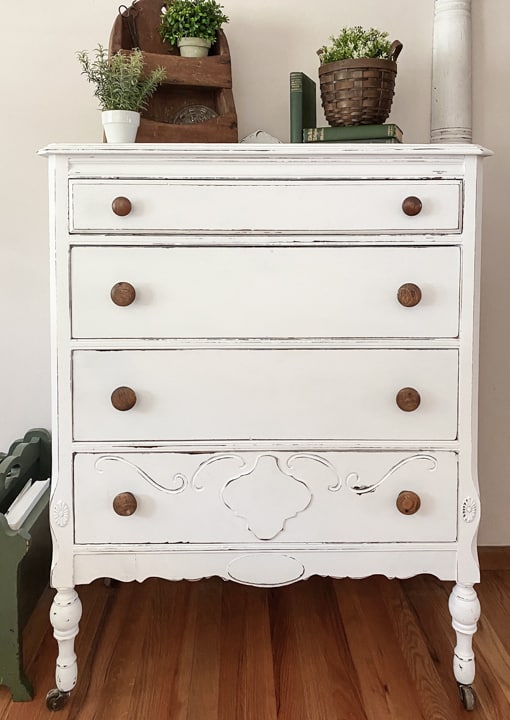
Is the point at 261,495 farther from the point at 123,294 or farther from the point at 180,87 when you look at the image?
the point at 180,87

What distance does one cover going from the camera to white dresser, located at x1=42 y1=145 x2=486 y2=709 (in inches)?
55.0

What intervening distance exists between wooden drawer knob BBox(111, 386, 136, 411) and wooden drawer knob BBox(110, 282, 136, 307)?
164 millimetres

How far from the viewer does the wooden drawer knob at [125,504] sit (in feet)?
4.69

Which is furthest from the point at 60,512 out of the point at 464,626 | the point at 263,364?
the point at 464,626

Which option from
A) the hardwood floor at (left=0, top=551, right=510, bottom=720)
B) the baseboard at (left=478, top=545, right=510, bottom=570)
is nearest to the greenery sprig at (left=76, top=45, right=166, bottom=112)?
the hardwood floor at (left=0, top=551, right=510, bottom=720)

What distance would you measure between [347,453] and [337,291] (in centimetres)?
32

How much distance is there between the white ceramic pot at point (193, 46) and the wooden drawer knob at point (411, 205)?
71 cm

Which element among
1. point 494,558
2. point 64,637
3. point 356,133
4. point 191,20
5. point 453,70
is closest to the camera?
point 64,637

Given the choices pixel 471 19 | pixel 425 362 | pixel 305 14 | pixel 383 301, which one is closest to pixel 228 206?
pixel 383 301

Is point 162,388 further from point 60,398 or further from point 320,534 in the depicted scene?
point 320,534

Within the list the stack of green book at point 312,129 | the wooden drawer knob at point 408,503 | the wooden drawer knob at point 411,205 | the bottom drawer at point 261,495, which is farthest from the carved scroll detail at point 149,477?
the stack of green book at point 312,129

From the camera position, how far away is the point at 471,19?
1.91 metres

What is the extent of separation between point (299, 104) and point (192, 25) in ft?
1.09

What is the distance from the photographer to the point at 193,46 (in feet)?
5.78
